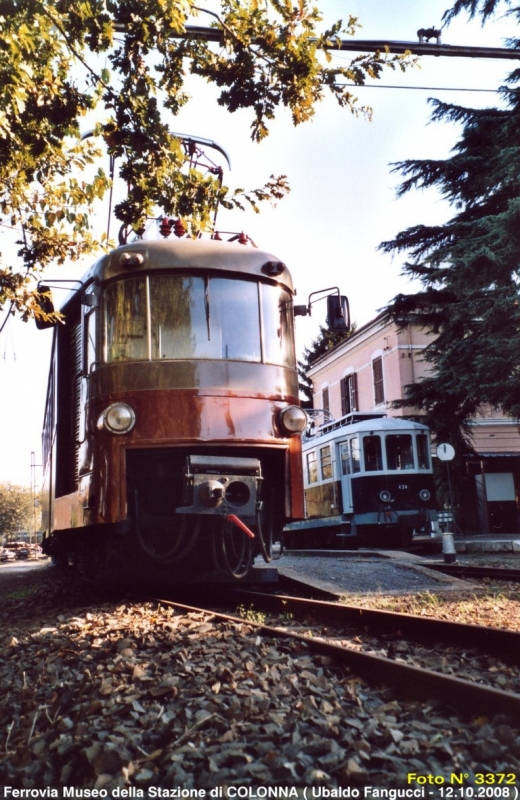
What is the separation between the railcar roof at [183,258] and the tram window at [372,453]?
38.1 feet

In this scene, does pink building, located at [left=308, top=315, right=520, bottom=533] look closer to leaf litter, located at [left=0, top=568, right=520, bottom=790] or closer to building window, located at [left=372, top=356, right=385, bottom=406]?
building window, located at [left=372, top=356, right=385, bottom=406]

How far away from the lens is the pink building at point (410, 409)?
2720cm

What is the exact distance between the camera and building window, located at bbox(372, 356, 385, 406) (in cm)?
3100

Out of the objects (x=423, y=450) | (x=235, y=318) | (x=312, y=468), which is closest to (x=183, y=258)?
(x=235, y=318)

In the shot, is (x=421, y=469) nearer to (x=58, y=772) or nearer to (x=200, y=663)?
(x=200, y=663)

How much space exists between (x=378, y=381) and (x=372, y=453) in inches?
490

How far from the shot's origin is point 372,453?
19.3m

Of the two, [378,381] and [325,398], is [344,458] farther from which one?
[325,398]

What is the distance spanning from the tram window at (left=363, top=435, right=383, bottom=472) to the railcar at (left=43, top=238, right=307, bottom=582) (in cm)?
1122

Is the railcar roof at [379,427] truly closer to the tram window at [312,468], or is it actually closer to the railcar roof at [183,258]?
the tram window at [312,468]

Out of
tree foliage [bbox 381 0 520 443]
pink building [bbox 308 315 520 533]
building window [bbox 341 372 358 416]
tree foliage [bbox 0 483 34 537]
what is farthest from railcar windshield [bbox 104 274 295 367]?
tree foliage [bbox 0 483 34 537]

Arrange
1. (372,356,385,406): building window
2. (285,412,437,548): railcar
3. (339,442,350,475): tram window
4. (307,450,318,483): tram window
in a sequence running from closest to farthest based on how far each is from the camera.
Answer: (285,412,437,548): railcar < (339,442,350,475): tram window < (307,450,318,483): tram window < (372,356,385,406): building window

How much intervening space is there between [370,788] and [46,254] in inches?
289

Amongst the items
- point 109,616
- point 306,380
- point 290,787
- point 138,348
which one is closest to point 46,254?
point 138,348
